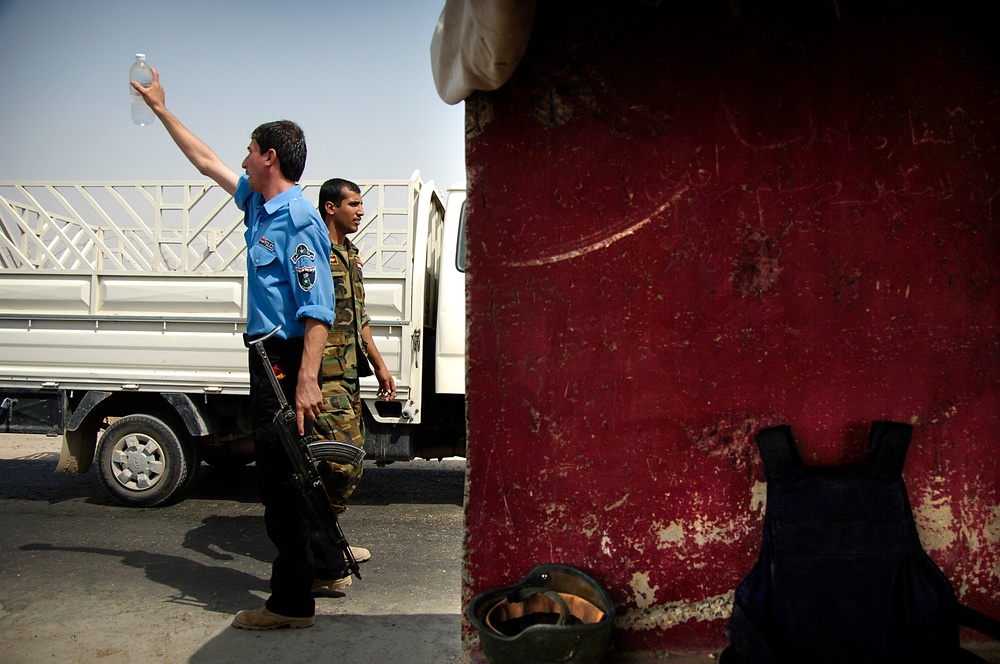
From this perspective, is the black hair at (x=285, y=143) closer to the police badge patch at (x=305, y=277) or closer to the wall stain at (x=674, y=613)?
the police badge patch at (x=305, y=277)

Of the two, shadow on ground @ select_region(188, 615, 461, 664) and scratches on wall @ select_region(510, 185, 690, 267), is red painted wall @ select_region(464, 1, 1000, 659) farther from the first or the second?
shadow on ground @ select_region(188, 615, 461, 664)

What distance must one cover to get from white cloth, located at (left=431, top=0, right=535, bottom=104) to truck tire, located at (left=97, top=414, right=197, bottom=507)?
4088 millimetres

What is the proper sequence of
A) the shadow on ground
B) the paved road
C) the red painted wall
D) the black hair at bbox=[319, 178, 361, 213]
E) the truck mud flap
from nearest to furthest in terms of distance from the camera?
the red painted wall → the shadow on ground → the paved road → the black hair at bbox=[319, 178, 361, 213] → the truck mud flap

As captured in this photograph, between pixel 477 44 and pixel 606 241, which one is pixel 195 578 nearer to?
pixel 606 241

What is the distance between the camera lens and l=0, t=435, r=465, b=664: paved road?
3195 millimetres

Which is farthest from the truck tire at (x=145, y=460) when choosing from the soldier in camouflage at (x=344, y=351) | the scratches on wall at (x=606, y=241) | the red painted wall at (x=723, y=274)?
the scratches on wall at (x=606, y=241)

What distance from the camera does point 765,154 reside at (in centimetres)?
232

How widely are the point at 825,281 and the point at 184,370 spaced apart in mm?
4457

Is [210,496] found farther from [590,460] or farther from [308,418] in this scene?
[590,460]

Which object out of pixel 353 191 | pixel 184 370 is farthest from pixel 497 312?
pixel 184 370

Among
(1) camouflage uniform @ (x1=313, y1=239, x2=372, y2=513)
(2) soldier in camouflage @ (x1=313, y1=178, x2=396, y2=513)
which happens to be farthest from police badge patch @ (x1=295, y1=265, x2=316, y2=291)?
(1) camouflage uniform @ (x1=313, y1=239, x2=372, y2=513)

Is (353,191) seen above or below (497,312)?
above

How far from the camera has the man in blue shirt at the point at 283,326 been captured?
322cm

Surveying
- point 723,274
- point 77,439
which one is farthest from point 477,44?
point 77,439
